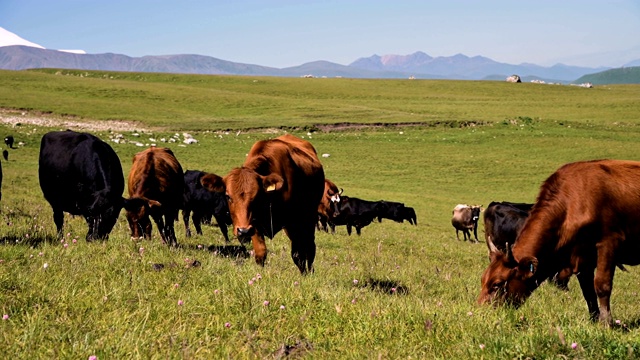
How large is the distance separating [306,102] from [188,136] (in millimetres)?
31355

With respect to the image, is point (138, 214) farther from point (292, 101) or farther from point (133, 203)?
point (292, 101)

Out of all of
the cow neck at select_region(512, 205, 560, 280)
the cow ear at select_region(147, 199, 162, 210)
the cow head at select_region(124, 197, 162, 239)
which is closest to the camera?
the cow neck at select_region(512, 205, 560, 280)

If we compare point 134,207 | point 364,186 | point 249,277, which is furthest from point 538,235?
point 364,186

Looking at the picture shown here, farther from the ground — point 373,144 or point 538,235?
point 538,235

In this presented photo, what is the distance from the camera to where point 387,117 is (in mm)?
64125

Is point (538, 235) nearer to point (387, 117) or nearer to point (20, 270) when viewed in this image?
point (20, 270)

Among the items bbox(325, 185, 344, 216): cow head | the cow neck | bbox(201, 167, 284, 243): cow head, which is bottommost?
bbox(325, 185, 344, 216): cow head

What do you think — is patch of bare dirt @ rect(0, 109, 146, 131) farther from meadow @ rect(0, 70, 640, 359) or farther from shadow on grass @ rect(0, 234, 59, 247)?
shadow on grass @ rect(0, 234, 59, 247)

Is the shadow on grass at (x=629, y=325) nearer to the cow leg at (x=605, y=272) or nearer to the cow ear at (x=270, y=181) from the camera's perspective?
the cow leg at (x=605, y=272)

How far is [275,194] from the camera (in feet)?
30.7

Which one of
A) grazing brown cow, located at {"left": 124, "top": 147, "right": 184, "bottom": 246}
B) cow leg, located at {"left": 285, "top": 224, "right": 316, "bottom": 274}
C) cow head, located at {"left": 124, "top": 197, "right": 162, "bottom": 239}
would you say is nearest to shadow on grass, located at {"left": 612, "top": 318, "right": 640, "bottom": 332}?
cow leg, located at {"left": 285, "top": 224, "right": 316, "bottom": 274}

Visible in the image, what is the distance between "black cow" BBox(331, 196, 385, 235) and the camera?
27331 millimetres

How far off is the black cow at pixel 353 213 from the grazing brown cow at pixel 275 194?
51.2 feet

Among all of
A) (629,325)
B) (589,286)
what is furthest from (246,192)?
(629,325)
